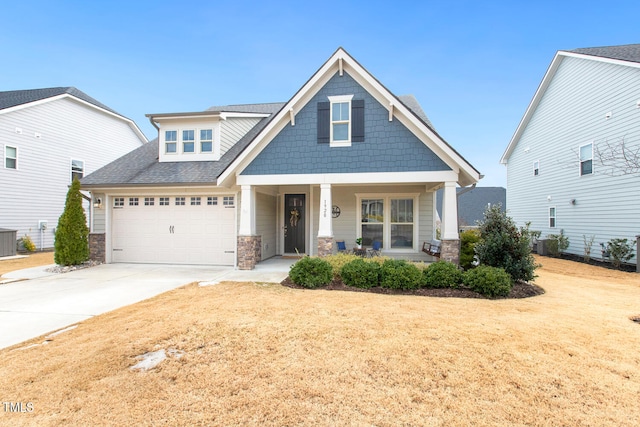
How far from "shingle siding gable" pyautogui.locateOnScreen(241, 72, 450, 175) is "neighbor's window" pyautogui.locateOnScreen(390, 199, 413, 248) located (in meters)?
2.93

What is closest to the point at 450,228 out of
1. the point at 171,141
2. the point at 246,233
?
the point at 246,233

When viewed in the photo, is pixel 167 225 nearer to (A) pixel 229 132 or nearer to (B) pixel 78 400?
(A) pixel 229 132

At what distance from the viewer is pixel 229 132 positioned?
1318 cm

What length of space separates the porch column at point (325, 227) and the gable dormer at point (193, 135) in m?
5.19

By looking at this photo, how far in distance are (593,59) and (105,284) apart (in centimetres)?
2014

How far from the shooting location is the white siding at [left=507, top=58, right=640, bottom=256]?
12.1 meters

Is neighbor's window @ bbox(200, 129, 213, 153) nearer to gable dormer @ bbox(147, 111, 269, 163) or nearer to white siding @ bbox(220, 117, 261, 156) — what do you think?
gable dormer @ bbox(147, 111, 269, 163)

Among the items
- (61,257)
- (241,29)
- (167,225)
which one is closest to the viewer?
(61,257)

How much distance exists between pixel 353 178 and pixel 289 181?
2.10 metres

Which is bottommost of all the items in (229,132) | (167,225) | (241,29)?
(167,225)

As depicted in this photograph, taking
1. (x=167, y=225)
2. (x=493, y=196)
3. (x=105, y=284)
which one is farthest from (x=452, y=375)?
(x=493, y=196)

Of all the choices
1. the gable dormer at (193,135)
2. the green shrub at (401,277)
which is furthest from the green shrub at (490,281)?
the gable dormer at (193,135)

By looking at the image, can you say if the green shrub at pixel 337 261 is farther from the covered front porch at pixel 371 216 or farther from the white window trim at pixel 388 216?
the white window trim at pixel 388 216

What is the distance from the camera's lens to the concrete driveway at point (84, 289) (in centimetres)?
559
